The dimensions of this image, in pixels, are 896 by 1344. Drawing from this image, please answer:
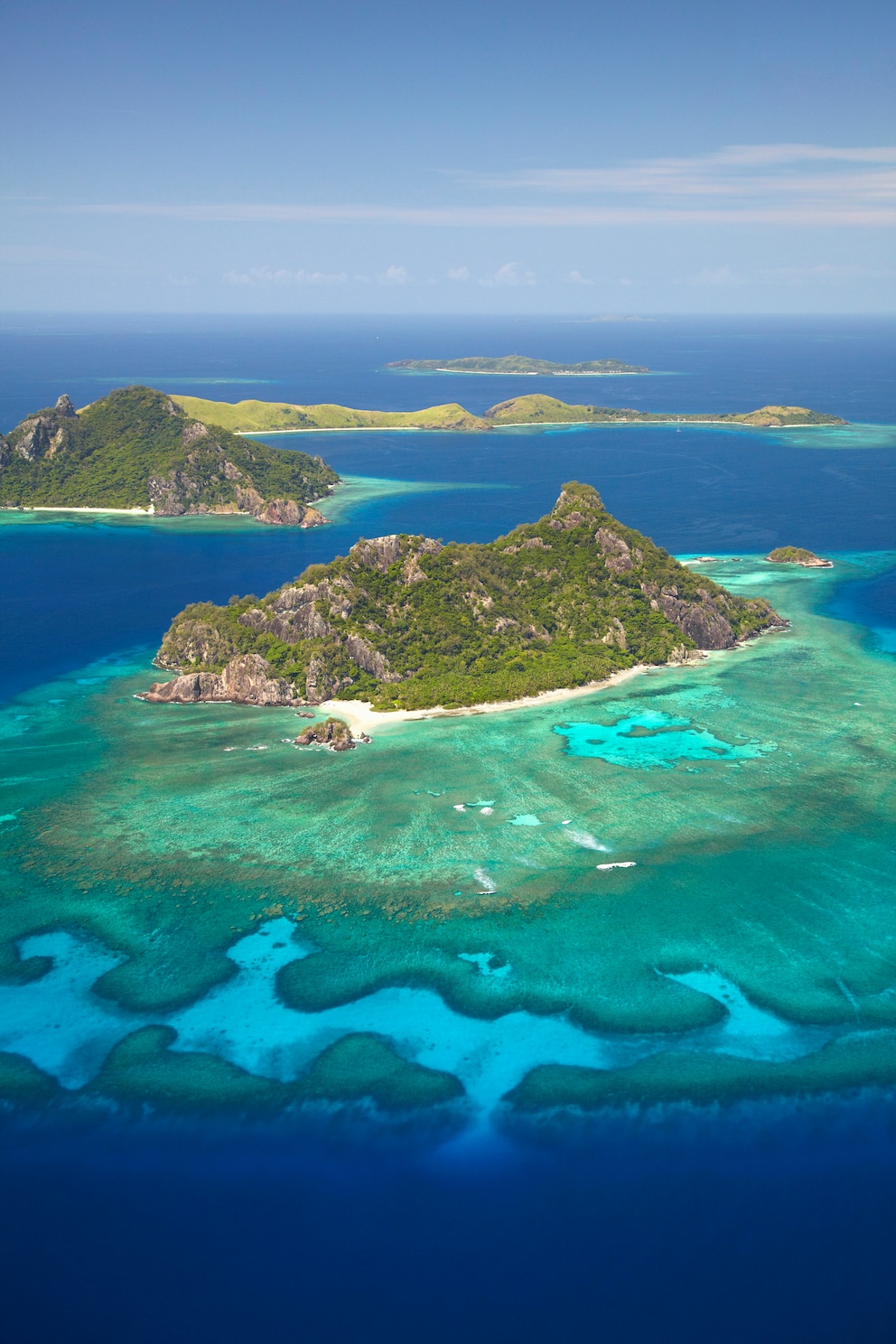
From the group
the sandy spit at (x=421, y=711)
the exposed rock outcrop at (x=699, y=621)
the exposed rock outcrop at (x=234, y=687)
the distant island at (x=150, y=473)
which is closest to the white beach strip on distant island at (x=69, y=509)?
the distant island at (x=150, y=473)

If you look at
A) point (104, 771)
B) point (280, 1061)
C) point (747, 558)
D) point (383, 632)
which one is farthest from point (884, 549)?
point (280, 1061)

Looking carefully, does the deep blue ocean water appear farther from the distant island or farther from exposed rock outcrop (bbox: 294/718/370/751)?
the distant island

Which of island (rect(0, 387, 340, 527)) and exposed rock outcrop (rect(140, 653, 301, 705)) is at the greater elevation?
island (rect(0, 387, 340, 527))

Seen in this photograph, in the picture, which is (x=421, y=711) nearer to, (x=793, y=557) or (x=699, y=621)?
(x=699, y=621)

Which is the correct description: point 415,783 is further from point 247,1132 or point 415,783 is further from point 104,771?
point 247,1132

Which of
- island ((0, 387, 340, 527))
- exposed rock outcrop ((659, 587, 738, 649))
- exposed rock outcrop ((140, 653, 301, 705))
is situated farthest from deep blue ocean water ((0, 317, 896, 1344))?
island ((0, 387, 340, 527))

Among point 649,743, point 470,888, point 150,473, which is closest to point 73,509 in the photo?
point 150,473
